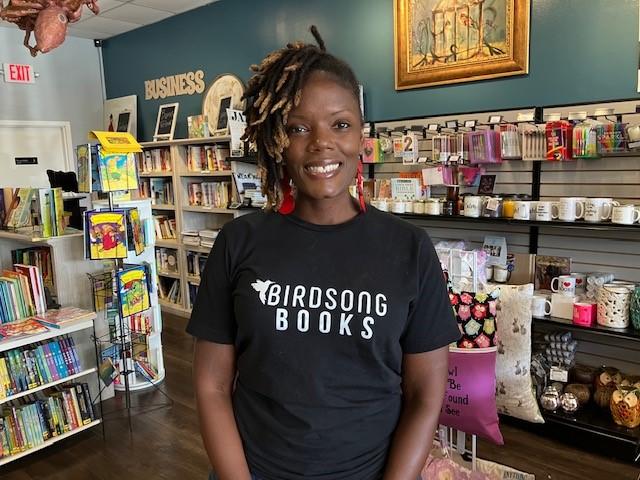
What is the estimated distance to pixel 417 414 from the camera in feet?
3.30

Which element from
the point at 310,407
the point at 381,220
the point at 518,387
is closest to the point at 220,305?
the point at 310,407

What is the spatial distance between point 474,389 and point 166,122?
4.51 meters

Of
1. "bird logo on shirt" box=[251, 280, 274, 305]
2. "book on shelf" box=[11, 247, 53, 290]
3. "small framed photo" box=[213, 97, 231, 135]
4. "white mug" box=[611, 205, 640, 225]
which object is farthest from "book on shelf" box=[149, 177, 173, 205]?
A: "bird logo on shirt" box=[251, 280, 274, 305]

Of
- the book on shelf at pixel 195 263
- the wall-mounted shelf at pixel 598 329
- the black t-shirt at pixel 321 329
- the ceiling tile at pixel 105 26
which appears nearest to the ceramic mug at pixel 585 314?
the wall-mounted shelf at pixel 598 329

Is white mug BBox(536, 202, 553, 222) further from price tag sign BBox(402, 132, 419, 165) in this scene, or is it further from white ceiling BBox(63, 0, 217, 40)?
white ceiling BBox(63, 0, 217, 40)

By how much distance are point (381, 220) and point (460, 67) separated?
260 centimetres

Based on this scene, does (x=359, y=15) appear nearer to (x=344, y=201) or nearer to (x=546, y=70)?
(x=546, y=70)

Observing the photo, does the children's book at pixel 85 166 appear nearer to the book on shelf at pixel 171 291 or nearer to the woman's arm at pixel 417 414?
the woman's arm at pixel 417 414

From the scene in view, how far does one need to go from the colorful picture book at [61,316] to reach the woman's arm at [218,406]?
1912mm

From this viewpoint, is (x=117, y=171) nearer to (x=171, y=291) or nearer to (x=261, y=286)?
(x=261, y=286)

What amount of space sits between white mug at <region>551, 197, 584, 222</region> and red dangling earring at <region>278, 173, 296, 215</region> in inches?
81.0

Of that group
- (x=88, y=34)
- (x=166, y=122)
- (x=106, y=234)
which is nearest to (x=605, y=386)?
(x=106, y=234)

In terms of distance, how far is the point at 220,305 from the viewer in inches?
39.9

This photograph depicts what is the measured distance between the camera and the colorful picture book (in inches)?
103
